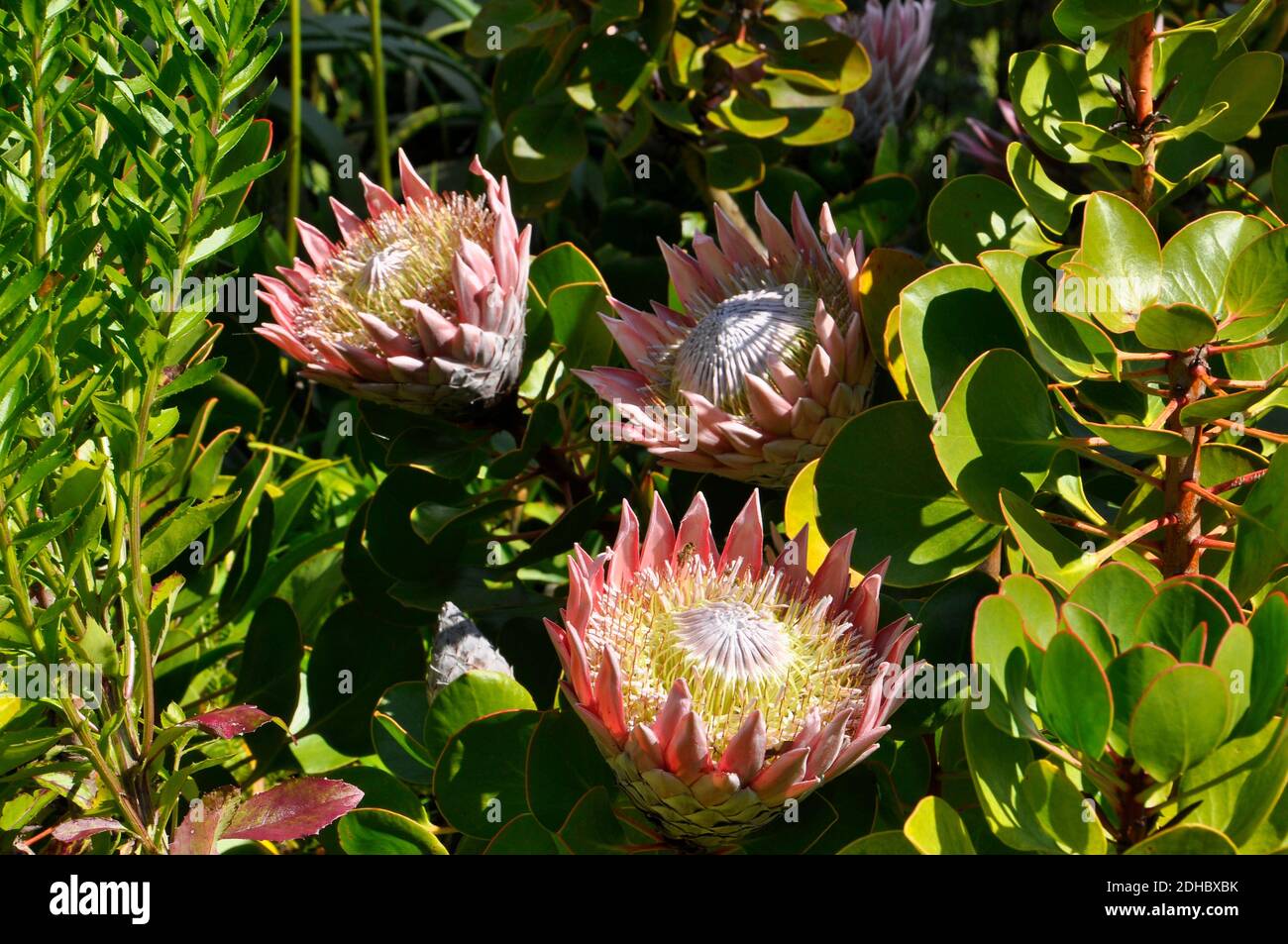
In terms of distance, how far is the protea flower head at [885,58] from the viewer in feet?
6.39

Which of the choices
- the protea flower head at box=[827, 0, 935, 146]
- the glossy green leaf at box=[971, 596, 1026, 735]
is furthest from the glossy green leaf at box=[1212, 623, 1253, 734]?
the protea flower head at box=[827, 0, 935, 146]

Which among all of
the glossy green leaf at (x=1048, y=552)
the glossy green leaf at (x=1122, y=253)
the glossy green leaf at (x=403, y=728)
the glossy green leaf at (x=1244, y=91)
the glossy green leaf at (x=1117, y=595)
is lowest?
the glossy green leaf at (x=403, y=728)

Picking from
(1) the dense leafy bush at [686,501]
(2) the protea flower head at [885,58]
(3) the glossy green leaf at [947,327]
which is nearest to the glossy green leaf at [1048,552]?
(1) the dense leafy bush at [686,501]

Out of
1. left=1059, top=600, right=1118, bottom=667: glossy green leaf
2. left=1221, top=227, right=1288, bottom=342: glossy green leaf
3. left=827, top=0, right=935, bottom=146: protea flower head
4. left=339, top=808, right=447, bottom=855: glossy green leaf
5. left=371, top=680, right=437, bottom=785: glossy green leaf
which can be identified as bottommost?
left=339, top=808, right=447, bottom=855: glossy green leaf

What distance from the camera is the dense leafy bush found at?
78 centimetres

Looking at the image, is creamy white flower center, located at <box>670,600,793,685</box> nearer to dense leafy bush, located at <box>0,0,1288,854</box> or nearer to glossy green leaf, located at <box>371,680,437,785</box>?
dense leafy bush, located at <box>0,0,1288,854</box>

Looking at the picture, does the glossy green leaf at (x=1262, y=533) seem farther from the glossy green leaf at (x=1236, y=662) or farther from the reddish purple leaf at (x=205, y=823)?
the reddish purple leaf at (x=205, y=823)

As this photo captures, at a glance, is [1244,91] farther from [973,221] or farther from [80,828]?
[80,828]

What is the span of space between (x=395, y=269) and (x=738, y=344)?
0.36 metres

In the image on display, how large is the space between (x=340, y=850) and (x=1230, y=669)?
0.72 m

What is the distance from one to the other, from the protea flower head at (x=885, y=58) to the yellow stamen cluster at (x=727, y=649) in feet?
3.97

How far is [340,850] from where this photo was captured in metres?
1.03

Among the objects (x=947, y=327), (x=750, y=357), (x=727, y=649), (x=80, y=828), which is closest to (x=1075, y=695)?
(x=727, y=649)

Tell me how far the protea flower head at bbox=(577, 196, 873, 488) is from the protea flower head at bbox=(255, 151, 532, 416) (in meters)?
0.11
